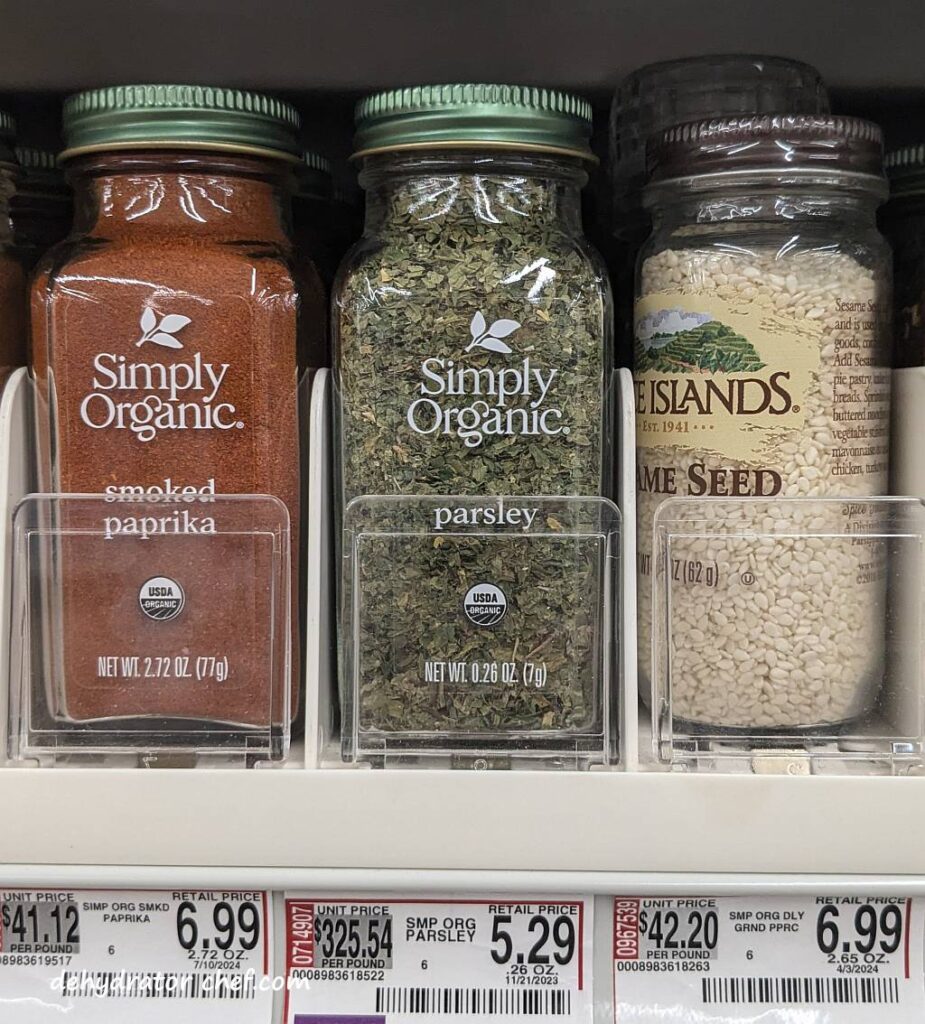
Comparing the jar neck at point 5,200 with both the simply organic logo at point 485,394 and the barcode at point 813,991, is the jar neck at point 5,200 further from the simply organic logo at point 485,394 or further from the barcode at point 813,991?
the barcode at point 813,991

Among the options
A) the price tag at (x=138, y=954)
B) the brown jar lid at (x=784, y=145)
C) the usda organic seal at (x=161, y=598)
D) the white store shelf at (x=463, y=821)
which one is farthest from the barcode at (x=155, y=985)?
the brown jar lid at (x=784, y=145)

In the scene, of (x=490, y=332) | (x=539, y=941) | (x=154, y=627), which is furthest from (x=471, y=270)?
(x=539, y=941)

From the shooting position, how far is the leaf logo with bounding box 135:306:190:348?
0.59m

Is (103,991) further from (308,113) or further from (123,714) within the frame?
(308,113)

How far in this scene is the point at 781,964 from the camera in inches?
24.6

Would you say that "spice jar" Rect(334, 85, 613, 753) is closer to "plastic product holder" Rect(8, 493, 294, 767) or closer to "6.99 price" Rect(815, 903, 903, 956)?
"plastic product holder" Rect(8, 493, 294, 767)

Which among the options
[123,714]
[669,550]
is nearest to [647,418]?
[669,550]

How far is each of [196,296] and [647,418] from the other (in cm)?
28

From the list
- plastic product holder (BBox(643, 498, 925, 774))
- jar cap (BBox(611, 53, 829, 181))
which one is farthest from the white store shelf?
jar cap (BBox(611, 53, 829, 181))

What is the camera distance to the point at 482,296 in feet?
1.90

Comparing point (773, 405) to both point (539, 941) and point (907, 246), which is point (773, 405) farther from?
point (539, 941)

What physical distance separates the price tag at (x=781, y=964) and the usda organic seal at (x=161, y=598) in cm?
34

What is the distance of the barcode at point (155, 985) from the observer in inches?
24.6

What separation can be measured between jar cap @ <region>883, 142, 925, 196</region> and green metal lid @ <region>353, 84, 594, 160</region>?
0.24 m
